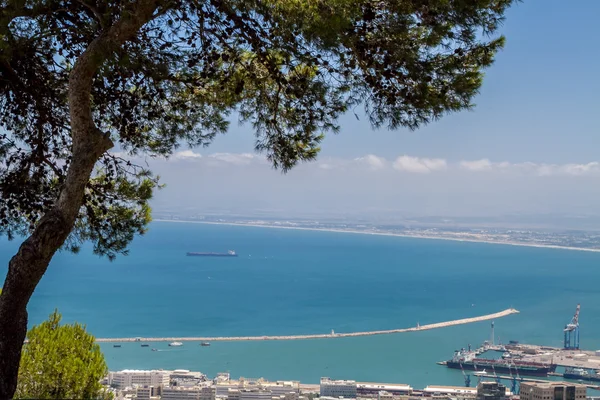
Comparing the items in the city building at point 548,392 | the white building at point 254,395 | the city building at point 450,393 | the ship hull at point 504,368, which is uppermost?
the city building at point 548,392

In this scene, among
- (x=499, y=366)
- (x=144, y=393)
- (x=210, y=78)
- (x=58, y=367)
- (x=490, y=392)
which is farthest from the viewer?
(x=499, y=366)

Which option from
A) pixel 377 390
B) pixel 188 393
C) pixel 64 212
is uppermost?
pixel 64 212

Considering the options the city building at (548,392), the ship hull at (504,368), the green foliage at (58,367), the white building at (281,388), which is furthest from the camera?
the ship hull at (504,368)

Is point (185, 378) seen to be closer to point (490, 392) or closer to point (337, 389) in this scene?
point (337, 389)

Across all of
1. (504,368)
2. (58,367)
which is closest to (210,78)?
(58,367)

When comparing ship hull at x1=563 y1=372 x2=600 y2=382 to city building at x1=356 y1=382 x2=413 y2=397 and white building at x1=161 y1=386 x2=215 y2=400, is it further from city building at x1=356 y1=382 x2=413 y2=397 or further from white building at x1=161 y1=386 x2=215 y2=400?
white building at x1=161 y1=386 x2=215 y2=400

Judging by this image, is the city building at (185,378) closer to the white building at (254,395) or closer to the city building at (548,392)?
the white building at (254,395)

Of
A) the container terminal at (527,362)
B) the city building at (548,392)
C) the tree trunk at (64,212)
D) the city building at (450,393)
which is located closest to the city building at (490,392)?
the city building at (450,393)
